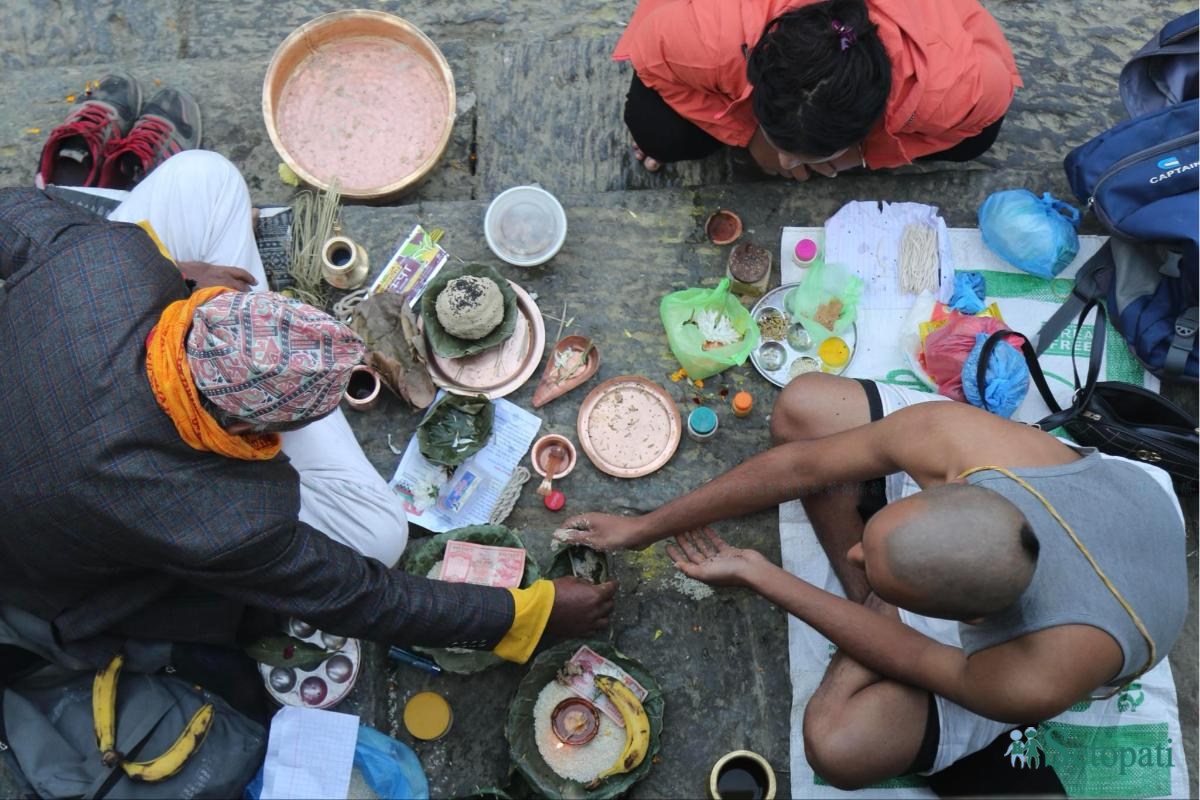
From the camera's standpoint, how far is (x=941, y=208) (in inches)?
149

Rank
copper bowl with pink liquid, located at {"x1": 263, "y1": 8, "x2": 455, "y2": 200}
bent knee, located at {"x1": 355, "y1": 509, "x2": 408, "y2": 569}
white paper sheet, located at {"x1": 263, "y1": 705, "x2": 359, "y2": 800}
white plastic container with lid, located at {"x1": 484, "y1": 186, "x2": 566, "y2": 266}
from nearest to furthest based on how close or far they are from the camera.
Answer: white paper sheet, located at {"x1": 263, "y1": 705, "x2": 359, "y2": 800} → bent knee, located at {"x1": 355, "y1": 509, "x2": 408, "y2": 569} → white plastic container with lid, located at {"x1": 484, "y1": 186, "x2": 566, "y2": 266} → copper bowl with pink liquid, located at {"x1": 263, "y1": 8, "x2": 455, "y2": 200}

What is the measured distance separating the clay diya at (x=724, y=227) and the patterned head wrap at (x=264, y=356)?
1.86 meters

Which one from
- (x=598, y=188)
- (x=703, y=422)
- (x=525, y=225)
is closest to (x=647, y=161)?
(x=598, y=188)

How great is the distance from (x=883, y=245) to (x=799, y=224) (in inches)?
14.0

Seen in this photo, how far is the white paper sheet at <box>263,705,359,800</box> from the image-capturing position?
9.43 ft

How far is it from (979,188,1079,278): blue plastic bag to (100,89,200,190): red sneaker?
351cm

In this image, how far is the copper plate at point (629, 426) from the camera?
351 cm

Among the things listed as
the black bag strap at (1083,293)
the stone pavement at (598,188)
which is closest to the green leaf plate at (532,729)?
the stone pavement at (598,188)

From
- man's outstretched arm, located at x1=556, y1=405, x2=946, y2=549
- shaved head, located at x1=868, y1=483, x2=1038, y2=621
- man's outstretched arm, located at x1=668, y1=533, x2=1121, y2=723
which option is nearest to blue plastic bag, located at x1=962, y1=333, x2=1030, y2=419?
man's outstretched arm, located at x1=556, y1=405, x2=946, y2=549

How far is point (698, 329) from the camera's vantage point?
357cm

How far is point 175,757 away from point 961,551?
7.68ft

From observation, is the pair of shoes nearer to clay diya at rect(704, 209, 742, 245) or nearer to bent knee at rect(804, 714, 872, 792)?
clay diya at rect(704, 209, 742, 245)

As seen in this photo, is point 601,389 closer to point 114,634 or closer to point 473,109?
point 473,109

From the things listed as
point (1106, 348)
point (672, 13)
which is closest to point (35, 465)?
point (672, 13)
